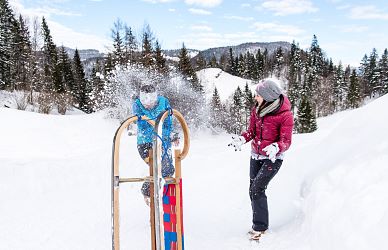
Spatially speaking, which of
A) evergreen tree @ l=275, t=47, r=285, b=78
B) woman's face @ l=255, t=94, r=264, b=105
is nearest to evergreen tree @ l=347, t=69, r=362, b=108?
evergreen tree @ l=275, t=47, r=285, b=78

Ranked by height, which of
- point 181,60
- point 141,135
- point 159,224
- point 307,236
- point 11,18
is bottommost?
point 307,236

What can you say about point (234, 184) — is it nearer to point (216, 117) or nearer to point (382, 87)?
point (216, 117)

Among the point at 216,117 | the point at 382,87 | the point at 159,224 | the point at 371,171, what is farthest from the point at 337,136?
the point at 382,87

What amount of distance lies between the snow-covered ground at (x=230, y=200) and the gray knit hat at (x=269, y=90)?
1255mm

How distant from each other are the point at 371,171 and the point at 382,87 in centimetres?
9841

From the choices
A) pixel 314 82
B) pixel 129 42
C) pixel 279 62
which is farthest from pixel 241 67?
pixel 129 42

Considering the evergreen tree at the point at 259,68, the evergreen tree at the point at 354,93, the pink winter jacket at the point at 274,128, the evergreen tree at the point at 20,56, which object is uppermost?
the evergreen tree at the point at 259,68

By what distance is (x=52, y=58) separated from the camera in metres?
57.3

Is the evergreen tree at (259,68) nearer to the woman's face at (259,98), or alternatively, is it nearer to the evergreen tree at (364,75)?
the evergreen tree at (364,75)

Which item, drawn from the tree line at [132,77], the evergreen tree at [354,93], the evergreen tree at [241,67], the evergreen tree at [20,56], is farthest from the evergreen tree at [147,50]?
the evergreen tree at [241,67]

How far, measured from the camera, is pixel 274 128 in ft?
13.8

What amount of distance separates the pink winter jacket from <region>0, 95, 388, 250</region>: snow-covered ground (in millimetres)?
840

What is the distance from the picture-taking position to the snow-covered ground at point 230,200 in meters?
3.47

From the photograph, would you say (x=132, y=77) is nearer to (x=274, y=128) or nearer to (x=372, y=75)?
(x=274, y=128)
